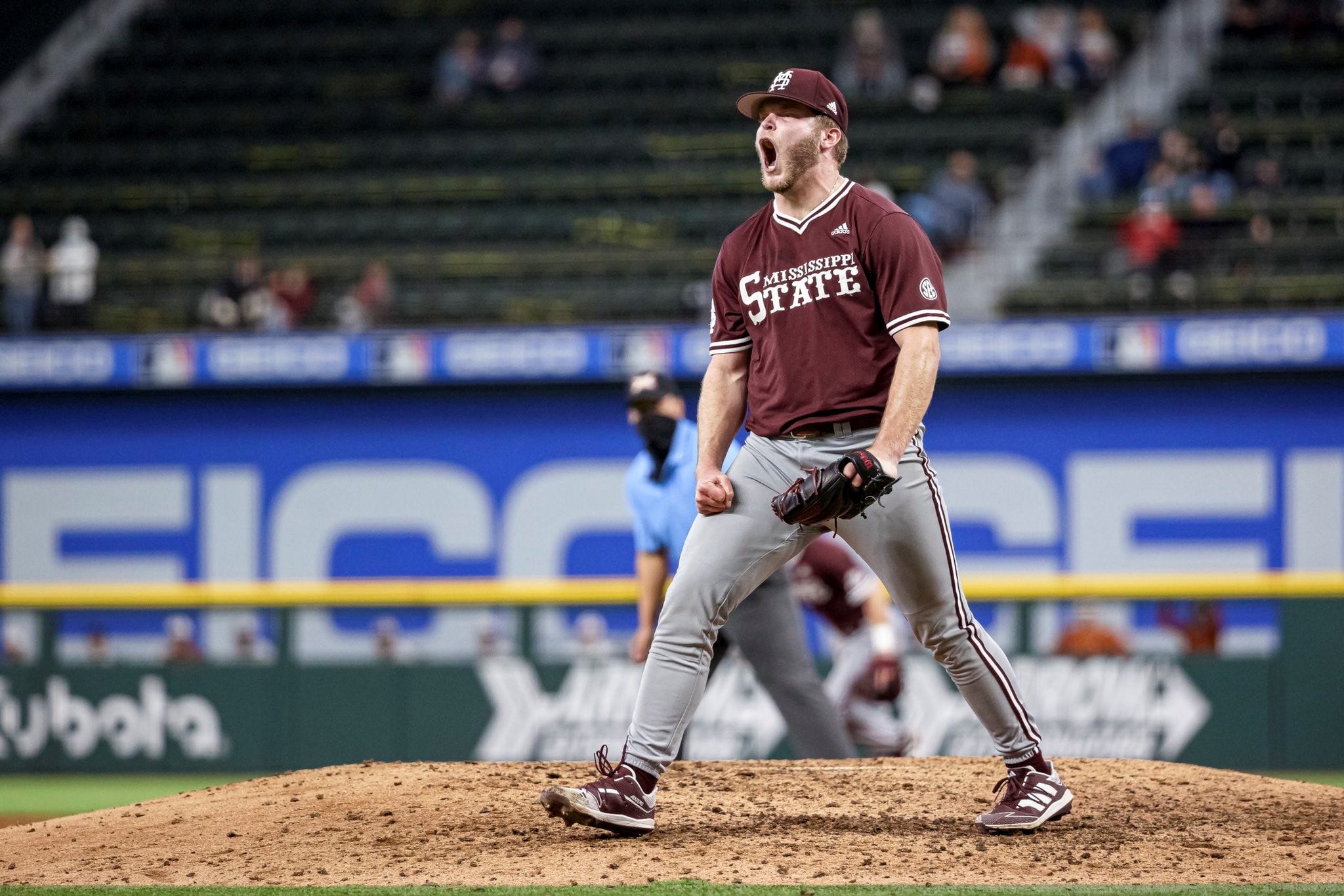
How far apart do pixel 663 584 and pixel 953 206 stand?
893 cm

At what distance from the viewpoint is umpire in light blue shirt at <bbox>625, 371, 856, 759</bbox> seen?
20.6ft

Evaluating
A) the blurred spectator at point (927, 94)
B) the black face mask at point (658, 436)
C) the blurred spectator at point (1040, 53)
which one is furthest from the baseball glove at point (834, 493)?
the blurred spectator at point (1040, 53)

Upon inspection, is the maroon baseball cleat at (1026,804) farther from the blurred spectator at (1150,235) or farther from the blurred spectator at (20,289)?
the blurred spectator at (20,289)

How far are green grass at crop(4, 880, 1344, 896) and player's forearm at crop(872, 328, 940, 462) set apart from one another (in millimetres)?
1119

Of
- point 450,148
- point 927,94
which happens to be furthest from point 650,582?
point 450,148

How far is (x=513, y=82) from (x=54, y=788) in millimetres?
10399

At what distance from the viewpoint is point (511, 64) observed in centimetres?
1795

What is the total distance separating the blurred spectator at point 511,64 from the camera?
17.9 meters

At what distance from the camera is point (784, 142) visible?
14.9 feet

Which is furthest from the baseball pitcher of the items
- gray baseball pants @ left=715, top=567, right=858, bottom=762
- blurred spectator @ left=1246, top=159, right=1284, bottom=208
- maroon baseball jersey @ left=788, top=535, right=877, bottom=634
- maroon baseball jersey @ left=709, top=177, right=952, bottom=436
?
blurred spectator @ left=1246, top=159, right=1284, bottom=208

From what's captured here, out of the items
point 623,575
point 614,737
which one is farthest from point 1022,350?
point 614,737

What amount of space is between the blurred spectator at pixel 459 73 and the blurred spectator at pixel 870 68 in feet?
13.6

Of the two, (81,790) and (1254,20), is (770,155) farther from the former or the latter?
(1254,20)

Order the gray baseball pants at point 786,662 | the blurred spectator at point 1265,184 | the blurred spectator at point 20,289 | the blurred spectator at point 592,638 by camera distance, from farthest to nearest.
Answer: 1. the blurred spectator at point 20,289
2. the blurred spectator at point 1265,184
3. the blurred spectator at point 592,638
4. the gray baseball pants at point 786,662
